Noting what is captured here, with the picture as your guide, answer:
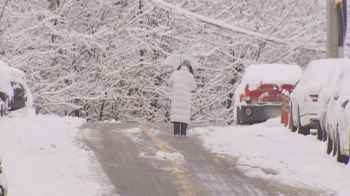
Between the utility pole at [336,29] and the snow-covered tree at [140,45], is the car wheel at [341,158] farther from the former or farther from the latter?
the snow-covered tree at [140,45]

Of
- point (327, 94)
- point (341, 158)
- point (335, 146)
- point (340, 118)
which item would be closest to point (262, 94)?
point (327, 94)

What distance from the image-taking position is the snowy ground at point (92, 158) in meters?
8.66

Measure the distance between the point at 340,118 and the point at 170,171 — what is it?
262 cm

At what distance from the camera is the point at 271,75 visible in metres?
19.4

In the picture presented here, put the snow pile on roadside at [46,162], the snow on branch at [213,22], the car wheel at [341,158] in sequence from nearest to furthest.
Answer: the snow pile on roadside at [46,162], the car wheel at [341,158], the snow on branch at [213,22]

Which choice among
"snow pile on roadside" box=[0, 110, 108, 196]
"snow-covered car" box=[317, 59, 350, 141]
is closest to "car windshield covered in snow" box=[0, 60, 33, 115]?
"snow pile on roadside" box=[0, 110, 108, 196]

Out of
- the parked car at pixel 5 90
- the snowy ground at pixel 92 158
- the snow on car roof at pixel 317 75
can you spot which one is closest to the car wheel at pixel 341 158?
the snowy ground at pixel 92 158

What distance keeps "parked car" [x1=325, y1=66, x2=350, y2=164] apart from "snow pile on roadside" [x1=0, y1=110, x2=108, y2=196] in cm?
344

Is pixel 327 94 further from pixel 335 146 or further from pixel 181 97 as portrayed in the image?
pixel 181 97

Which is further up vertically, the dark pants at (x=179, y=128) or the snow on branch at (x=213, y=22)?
the snow on branch at (x=213, y=22)

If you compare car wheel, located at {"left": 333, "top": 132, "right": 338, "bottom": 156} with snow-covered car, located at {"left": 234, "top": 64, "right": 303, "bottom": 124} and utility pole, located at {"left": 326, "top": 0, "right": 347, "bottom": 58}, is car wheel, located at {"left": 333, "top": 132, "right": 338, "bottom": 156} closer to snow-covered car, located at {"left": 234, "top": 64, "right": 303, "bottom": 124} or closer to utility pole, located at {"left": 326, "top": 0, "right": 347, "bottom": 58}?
snow-covered car, located at {"left": 234, "top": 64, "right": 303, "bottom": 124}

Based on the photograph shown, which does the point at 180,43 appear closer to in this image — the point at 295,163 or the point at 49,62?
the point at 49,62

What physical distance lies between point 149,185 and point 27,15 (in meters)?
20.5

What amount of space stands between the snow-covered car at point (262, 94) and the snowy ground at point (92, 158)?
2.24 meters
